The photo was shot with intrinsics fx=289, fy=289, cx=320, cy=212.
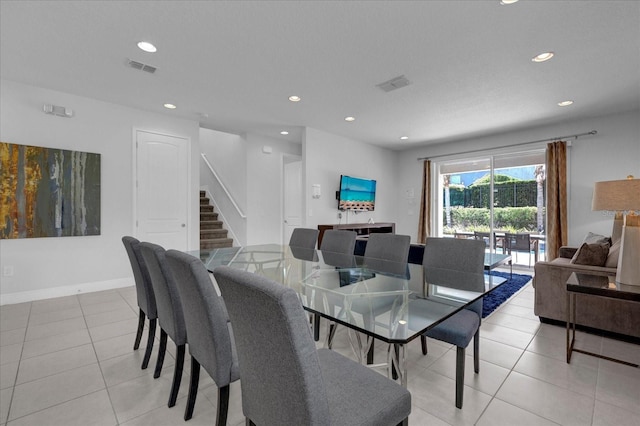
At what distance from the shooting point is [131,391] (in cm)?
180

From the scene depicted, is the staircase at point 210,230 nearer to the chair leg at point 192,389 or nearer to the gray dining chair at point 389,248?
the gray dining chair at point 389,248

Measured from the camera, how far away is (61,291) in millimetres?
3639

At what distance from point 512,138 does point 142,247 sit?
6218 millimetres

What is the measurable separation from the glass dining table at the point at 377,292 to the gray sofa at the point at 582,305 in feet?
4.40

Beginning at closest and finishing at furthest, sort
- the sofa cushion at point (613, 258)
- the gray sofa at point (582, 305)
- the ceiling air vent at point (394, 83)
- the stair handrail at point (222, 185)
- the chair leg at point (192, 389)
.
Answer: the chair leg at point (192, 389), the gray sofa at point (582, 305), the sofa cushion at point (613, 258), the ceiling air vent at point (394, 83), the stair handrail at point (222, 185)

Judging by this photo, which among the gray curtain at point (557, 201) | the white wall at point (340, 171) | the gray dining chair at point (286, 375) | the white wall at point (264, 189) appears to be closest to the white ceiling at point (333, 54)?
the gray curtain at point (557, 201)

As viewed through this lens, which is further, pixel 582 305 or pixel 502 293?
pixel 502 293

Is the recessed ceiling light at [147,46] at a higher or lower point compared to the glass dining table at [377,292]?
higher

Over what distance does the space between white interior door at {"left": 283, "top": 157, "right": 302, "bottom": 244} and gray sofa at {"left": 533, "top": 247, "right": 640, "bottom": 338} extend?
4.38 m

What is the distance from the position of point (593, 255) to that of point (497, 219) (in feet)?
10.7

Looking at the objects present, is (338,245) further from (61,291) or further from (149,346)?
(61,291)

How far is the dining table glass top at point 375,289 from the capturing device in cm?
126

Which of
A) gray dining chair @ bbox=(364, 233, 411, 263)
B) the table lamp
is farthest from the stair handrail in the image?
the table lamp

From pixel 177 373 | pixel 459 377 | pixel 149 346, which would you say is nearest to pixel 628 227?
pixel 459 377
